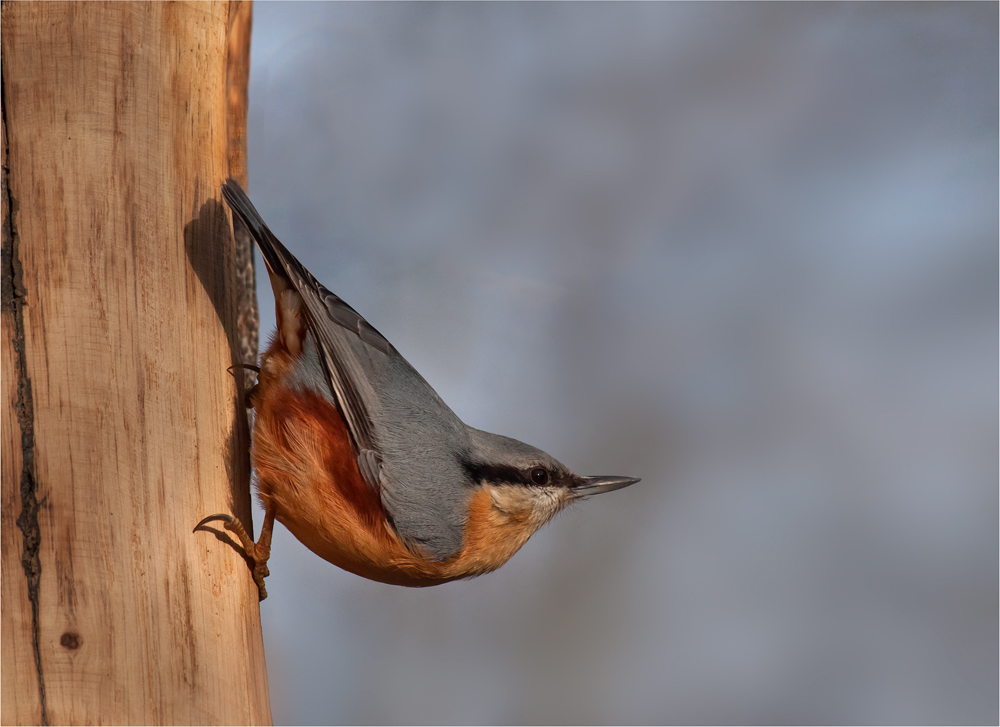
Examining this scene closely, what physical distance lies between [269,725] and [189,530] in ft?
1.66

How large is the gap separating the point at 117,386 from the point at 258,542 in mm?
543

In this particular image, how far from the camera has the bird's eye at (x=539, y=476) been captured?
2.53 metres

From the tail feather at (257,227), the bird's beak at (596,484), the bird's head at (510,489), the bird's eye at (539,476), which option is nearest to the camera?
the tail feather at (257,227)

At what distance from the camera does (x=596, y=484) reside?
2656 millimetres

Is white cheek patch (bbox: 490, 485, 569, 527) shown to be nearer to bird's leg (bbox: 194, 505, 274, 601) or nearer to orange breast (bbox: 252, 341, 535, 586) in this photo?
orange breast (bbox: 252, 341, 535, 586)

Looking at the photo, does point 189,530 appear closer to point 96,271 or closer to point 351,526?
point 351,526

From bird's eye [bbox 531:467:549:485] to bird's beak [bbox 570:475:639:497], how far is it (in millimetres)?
121

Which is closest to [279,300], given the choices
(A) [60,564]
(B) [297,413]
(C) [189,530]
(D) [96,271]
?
(B) [297,413]

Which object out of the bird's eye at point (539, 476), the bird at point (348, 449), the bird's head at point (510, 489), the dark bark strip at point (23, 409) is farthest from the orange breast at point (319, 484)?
the dark bark strip at point (23, 409)

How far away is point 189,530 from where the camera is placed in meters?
1.78

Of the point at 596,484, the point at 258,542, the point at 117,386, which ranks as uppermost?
the point at 117,386

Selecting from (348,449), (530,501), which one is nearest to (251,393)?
(348,449)

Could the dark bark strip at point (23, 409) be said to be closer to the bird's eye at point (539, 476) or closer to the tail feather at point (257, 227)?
the tail feather at point (257, 227)

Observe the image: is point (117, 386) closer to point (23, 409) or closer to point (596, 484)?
point (23, 409)
